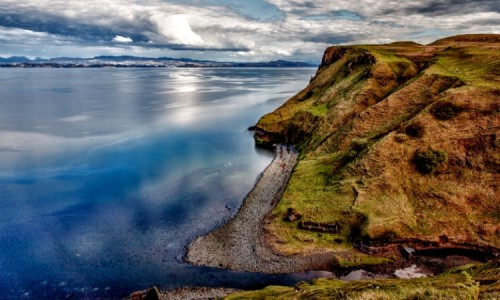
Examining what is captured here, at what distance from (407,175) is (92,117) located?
135 metres

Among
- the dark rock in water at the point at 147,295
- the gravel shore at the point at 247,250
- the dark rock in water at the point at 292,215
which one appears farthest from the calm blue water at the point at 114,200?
the dark rock in water at the point at 292,215

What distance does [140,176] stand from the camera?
79875mm

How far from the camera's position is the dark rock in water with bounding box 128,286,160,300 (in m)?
39.3

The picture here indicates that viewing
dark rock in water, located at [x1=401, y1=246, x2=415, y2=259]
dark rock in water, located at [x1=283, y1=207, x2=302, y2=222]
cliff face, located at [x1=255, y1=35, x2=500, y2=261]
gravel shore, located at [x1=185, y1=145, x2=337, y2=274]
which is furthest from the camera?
dark rock in water, located at [x1=283, y1=207, x2=302, y2=222]

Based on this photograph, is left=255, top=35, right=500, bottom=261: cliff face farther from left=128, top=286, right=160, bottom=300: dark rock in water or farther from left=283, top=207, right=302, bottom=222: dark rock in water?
left=128, top=286, right=160, bottom=300: dark rock in water

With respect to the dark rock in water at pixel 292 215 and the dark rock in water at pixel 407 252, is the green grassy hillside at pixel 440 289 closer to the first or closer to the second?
the dark rock in water at pixel 407 252

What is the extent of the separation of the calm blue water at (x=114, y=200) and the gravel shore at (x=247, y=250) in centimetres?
176

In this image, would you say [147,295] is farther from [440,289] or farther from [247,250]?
[440,289]

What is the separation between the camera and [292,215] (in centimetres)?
5622

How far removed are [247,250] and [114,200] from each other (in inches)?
1202

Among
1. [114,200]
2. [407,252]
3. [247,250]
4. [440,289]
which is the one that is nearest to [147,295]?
[247,250]

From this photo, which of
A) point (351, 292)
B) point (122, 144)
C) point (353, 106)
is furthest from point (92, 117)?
point (351, 292)

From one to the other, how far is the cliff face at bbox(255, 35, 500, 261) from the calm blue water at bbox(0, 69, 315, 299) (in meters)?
12.9

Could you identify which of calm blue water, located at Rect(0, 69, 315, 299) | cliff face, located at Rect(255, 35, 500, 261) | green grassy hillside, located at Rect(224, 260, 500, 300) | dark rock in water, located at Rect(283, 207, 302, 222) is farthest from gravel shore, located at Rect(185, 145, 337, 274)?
green grassy hillside, located at Rect(224, 260, 500, 300)
